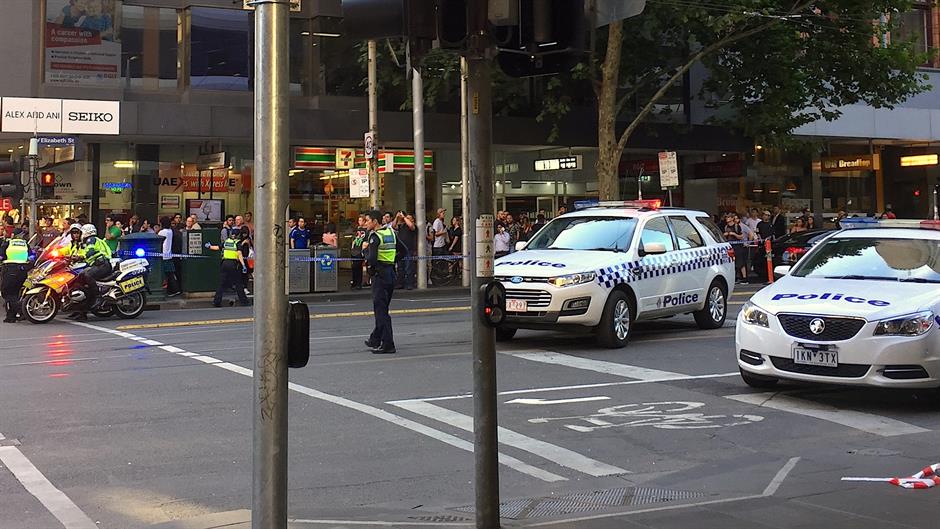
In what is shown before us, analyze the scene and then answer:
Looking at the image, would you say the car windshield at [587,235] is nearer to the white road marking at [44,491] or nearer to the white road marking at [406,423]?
the white road marking at [406,423]

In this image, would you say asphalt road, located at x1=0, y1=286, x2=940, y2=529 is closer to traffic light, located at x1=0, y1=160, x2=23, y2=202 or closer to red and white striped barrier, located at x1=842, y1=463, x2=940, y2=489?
red and white striped barrier, located at x1=842, y1=463, x2=940, y2=489

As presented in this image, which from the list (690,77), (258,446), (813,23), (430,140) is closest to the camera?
(258,446)

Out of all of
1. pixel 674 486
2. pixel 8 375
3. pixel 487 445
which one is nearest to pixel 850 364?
pixel 674 486

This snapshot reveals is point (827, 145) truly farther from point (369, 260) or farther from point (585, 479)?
point (585, 479)

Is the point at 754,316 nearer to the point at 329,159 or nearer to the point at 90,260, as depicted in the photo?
the point at 90,260

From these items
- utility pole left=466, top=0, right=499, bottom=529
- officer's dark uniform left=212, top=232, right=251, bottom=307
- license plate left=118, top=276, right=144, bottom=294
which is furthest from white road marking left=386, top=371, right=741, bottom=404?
officer's dark uniform left=212, top=232, right=251, bottom=307

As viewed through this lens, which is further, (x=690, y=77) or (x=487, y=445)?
(x=690, y=77)

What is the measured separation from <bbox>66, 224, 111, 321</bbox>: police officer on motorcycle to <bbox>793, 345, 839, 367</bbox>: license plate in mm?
13144

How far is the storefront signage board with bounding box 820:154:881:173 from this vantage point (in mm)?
38438

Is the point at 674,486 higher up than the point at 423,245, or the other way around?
the point at 423,245

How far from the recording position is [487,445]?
5.23 metres

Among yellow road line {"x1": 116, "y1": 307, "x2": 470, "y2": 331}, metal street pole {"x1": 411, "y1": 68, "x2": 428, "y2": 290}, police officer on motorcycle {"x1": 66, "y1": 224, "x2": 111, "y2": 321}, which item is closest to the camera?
yellow road line {"x1": 116, "y1": 307, "x2": 470, "y2": 331}

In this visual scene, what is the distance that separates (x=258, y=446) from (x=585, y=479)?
330cm

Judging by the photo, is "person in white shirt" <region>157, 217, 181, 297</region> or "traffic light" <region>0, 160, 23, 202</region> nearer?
"traffic light" <region>0, 160, 23, 202</region>
